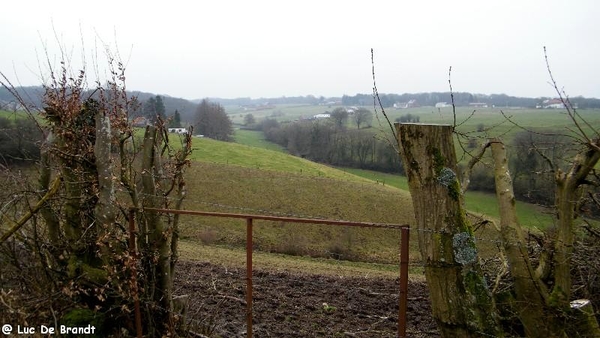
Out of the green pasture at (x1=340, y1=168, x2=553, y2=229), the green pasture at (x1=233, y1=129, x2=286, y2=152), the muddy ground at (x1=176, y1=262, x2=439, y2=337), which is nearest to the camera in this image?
the muddy ground at (x1=176, y1=262, x2=439, y2=337)

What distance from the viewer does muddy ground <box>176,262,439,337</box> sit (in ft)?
20.7

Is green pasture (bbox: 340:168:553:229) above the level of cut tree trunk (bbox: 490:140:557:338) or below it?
below

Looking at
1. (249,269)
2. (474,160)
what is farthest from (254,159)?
(249,269)

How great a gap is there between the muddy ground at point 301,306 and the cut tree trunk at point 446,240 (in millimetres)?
2640

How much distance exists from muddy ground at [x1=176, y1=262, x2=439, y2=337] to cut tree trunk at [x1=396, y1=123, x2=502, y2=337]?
104 inches

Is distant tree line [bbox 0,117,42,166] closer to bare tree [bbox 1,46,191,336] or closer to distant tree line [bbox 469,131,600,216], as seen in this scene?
bare tree [bbox 1,46,191,336]

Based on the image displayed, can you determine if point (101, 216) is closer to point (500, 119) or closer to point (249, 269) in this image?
point (249, 269)

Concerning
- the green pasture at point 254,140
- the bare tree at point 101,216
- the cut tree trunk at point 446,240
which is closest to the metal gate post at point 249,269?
the bare tree at point 101,216

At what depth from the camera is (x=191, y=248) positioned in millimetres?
17219

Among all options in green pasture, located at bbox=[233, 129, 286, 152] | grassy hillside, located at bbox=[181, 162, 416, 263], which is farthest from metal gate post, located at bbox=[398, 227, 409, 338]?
green pasture, located at bbox=[233, 129, 286, 152]

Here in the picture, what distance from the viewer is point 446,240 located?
343 centimetres

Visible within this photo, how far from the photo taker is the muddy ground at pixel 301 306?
20.7 ft

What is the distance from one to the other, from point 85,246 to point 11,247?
2.92 ft

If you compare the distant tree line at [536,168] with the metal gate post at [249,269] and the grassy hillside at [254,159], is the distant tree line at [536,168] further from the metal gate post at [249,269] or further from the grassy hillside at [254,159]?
the grassy hillside at [254,159]
